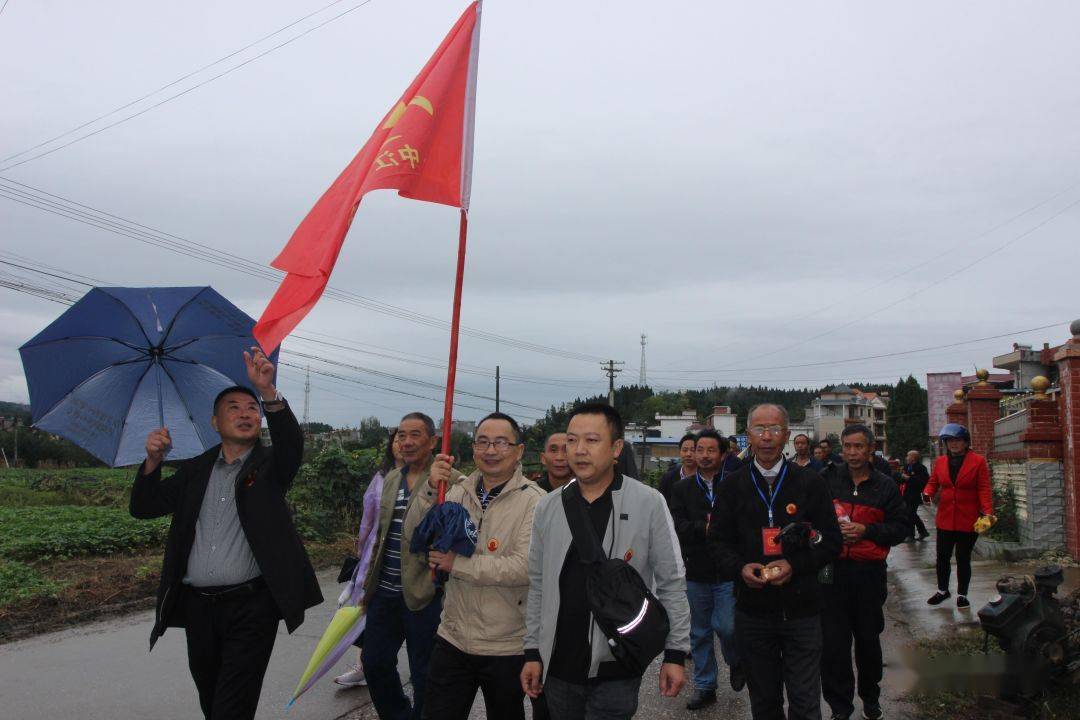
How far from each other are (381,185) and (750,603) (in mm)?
2892

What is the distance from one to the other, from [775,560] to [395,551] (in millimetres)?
2170

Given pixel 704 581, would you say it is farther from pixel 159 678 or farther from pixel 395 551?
pixel 159 678

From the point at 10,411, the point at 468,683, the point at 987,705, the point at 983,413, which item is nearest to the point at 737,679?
the point at 987,705

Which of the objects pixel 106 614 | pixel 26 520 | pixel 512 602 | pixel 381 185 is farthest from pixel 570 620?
pixel 26 520

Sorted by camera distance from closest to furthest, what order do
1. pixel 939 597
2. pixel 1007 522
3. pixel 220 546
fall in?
pixel 220 546, pixel 939 597, pixel 1007 522

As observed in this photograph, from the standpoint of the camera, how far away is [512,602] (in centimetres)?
377

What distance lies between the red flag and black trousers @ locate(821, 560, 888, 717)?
3.38 meters

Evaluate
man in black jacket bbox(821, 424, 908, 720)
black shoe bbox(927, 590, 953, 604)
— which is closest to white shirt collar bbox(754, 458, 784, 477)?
man in black jacket bbox(821, 424, 908, 720)

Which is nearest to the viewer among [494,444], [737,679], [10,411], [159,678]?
[494,444]

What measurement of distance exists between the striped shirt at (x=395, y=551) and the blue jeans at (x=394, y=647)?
55mm

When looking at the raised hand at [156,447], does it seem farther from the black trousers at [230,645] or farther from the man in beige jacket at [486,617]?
the man in beige jacket at [486,617]

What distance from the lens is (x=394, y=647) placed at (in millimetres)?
4664

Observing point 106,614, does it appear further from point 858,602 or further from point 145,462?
point 858,602

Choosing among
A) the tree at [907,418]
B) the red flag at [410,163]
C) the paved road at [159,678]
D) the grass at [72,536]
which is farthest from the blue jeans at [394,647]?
the tree at [907,418]
